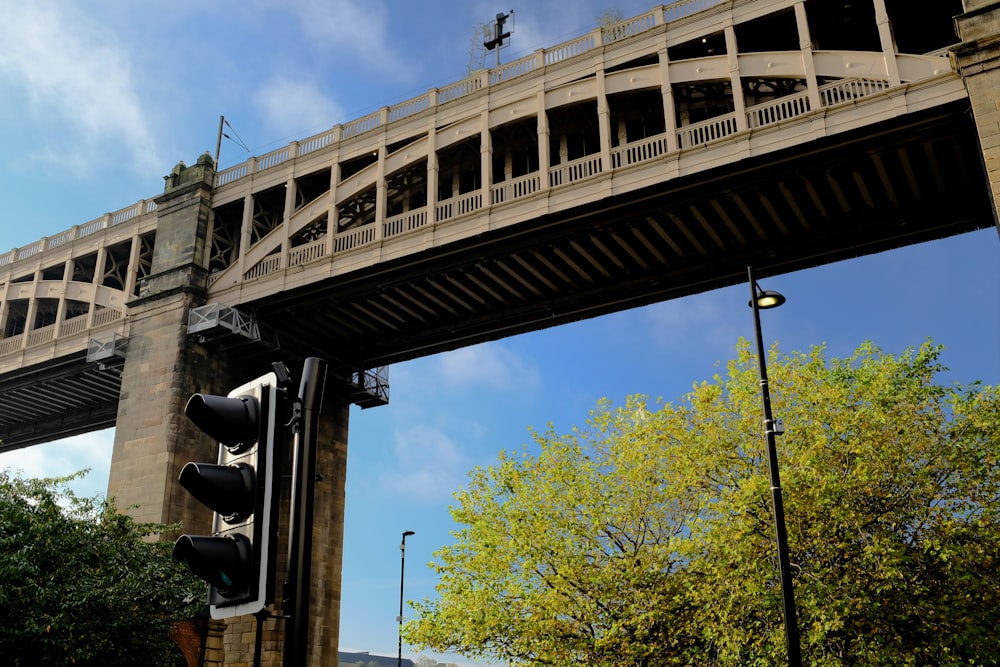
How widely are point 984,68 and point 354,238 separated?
2109cm

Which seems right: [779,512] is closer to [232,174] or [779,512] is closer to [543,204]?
[543,204]

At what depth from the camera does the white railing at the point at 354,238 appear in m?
33.4

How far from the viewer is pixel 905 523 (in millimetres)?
21500

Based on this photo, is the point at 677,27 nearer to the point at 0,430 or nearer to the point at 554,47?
the point at 554,47

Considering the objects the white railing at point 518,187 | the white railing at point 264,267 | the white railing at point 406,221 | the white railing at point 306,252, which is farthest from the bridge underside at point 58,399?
the white railing at point 518,187

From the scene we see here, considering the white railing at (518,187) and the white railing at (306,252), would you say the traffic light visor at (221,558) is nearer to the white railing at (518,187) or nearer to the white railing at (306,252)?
the white railing at (518,187)

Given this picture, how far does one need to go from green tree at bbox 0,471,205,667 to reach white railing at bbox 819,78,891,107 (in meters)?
23.0

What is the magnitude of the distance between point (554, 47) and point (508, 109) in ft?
8.91

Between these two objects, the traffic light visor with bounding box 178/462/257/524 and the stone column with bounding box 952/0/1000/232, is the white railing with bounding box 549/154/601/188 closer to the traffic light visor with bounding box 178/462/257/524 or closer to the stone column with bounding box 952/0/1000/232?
the stone column with bounding box 952/0/1000/232

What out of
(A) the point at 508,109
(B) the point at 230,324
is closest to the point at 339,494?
(B) the point at 230,324

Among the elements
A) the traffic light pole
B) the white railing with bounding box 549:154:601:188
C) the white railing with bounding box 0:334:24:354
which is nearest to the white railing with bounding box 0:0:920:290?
the white railing with bounding box 549:154:601:188

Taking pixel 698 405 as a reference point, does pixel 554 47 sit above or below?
above

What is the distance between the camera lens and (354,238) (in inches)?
1329

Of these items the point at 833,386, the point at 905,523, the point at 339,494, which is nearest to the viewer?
the point at 905,523
